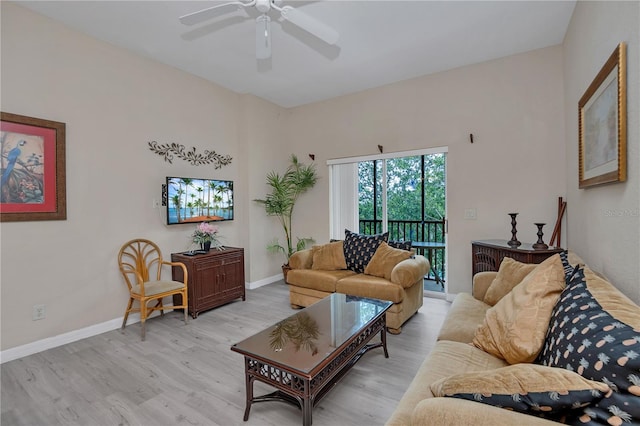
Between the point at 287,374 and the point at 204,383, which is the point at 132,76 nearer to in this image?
the point at 204,383

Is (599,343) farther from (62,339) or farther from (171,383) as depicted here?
(62,339)

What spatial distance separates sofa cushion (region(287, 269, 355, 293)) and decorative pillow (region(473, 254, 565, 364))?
1815 millimetres

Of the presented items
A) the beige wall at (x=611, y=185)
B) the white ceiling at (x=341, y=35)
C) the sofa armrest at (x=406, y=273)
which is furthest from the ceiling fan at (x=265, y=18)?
the sofa armrest at (x=406, y=273)

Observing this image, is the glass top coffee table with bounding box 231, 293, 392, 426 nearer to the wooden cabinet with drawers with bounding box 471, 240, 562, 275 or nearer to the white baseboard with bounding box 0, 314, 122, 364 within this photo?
the wooden cabinet with drawers with bounding box 471, 240, 562, 275

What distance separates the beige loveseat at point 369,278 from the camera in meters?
2.94

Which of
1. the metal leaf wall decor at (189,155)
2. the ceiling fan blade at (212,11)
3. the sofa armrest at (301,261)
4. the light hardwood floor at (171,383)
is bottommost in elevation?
the light hardwood floor at (171,383)

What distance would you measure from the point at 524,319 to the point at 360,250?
225 cm

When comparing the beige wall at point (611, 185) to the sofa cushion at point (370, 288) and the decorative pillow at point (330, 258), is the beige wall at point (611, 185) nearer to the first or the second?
the sofa cushion at point (370, 288)

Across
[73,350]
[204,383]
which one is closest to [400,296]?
[204,383]

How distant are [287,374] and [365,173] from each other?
3580 mm

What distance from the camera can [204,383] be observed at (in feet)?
7.04

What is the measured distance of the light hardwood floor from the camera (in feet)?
5.92

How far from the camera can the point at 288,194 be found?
5.11 metres

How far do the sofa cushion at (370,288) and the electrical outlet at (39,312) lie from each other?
2.85 m
